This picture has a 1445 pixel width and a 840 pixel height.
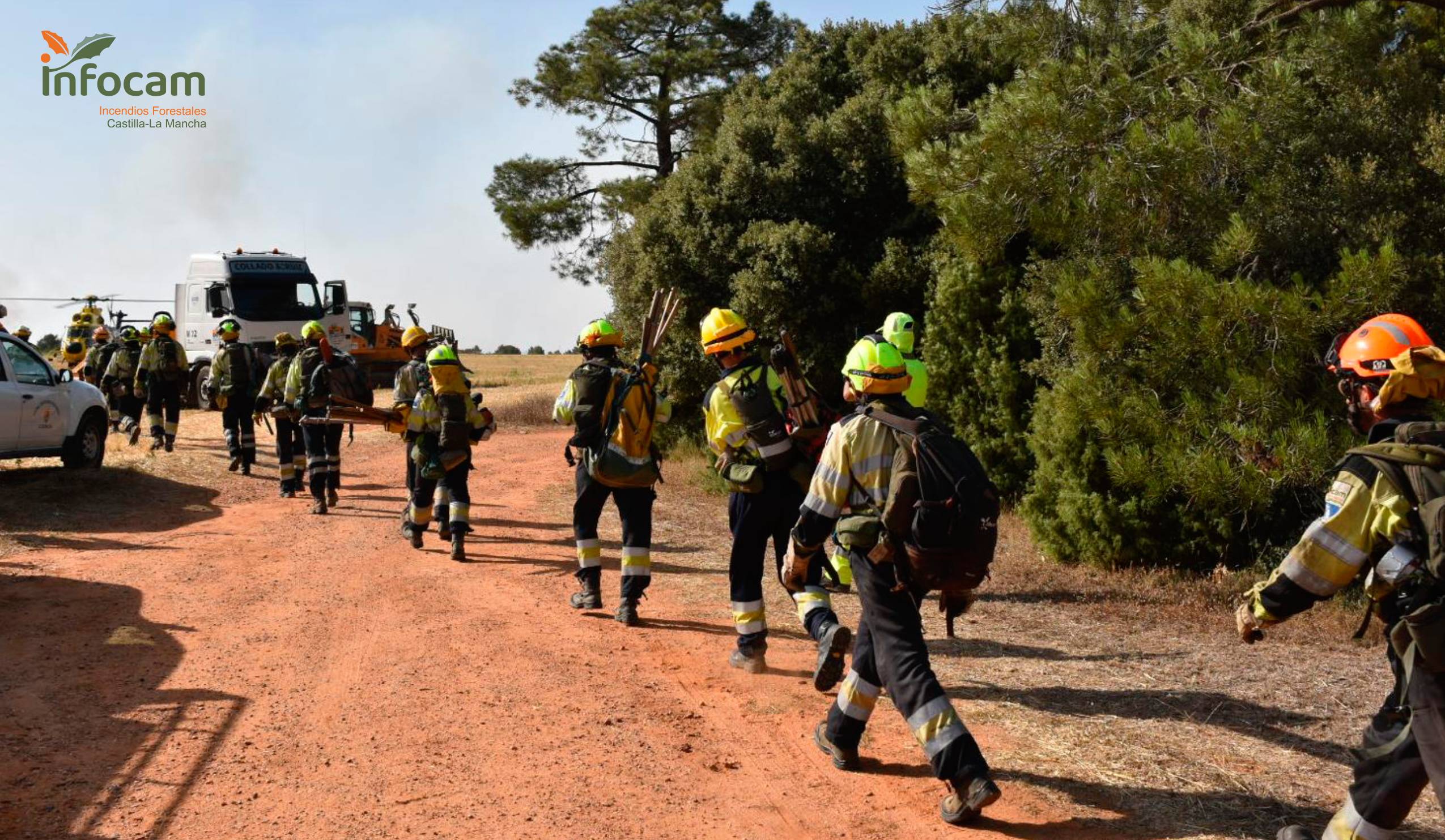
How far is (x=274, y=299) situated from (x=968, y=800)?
2243cm

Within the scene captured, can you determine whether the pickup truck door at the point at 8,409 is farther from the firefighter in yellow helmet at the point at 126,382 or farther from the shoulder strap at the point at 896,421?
the shoulder strap at the point at 896,421

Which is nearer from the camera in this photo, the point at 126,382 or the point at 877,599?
the point at 877,599

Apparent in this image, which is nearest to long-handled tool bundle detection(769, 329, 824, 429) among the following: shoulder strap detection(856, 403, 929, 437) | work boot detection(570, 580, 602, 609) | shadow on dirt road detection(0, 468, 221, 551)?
shoulder strap detection(856, 403, 929, 437)

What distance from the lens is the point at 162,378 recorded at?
57.8ft

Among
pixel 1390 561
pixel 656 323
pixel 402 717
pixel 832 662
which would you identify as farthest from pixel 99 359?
pixel 1390 561

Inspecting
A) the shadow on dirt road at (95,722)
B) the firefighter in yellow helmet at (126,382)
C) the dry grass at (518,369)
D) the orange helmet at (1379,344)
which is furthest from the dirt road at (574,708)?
the dry grass at (518,369)

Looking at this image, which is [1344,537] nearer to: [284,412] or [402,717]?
[402,717]

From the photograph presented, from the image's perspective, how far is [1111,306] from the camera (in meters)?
8.75

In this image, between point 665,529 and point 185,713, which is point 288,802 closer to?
point 185,713

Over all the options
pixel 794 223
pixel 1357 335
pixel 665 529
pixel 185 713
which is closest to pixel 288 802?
pixel 185 713

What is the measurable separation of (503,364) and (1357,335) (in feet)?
151

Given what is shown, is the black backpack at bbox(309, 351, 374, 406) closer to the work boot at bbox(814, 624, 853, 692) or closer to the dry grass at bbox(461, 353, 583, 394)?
the work boot at bbox(814, 624, 853, 692)

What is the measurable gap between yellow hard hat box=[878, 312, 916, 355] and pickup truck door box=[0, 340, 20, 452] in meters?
10.5

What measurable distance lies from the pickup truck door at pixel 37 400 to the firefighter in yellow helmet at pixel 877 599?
1178 centimetres
